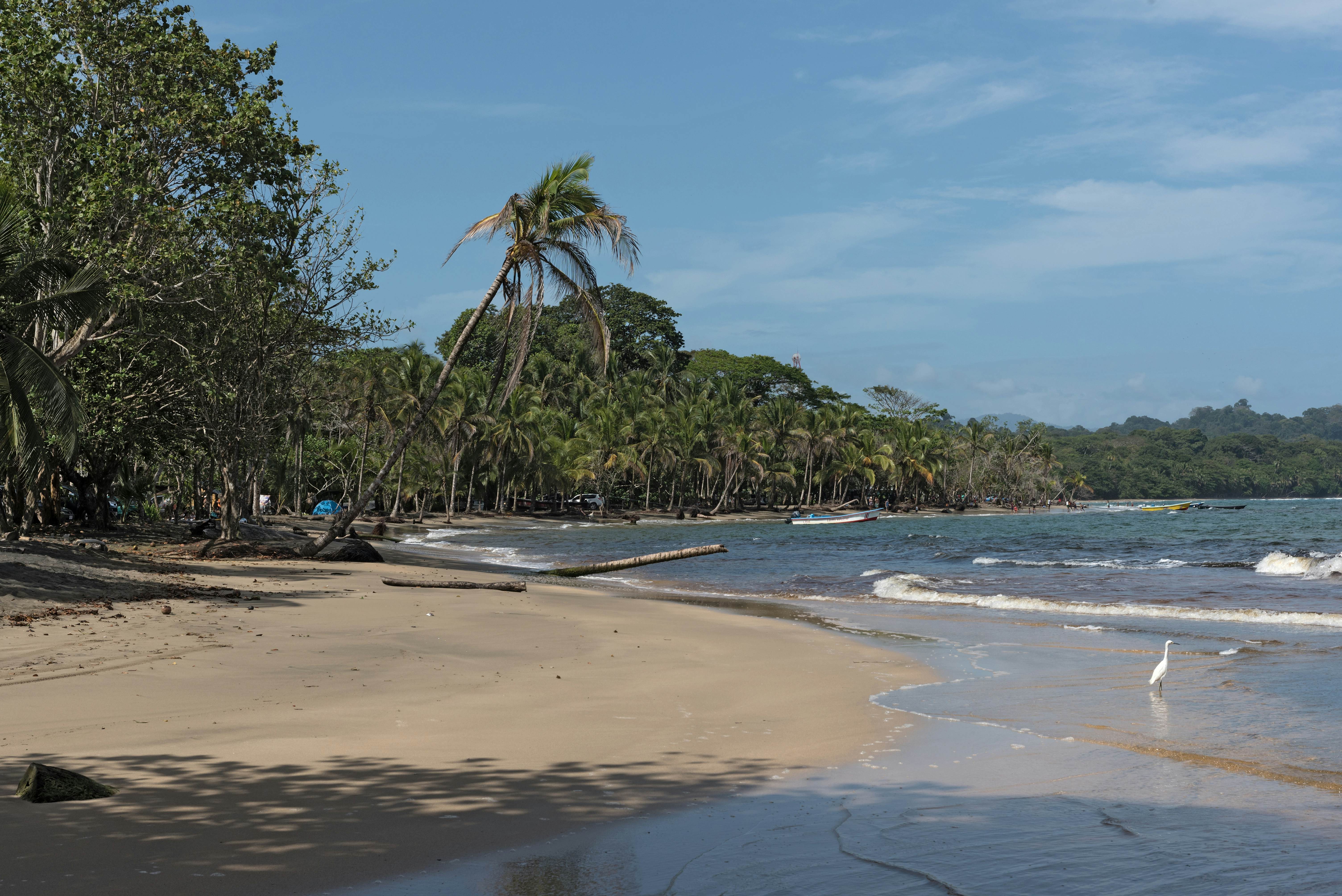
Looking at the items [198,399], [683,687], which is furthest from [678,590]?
[683,687]

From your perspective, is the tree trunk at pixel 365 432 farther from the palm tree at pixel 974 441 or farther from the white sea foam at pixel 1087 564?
the palm tree at pixel 974 441

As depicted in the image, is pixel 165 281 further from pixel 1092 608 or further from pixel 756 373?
pixel 756 373

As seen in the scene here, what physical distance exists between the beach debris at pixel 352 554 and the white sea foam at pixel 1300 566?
23.1 meters

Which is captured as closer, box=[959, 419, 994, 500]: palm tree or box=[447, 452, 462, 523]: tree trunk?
box=[447, 452, 462, 523]: tree trunk

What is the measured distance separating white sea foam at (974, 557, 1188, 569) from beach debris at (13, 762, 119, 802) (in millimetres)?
28093

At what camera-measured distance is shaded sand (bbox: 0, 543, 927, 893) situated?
4293 mm

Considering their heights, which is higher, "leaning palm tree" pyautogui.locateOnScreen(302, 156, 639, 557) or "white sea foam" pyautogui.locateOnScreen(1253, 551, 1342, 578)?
"leaning palm tree" pyautogui.locateOnScreen(302, 156, 639, 557)

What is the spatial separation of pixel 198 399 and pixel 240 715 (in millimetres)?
17759

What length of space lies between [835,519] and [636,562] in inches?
2129

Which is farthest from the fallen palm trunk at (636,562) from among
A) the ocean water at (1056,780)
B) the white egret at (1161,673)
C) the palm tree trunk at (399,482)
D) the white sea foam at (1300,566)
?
the palm tree trunk at (399,482)

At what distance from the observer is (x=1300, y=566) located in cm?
2603

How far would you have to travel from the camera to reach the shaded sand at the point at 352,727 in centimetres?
429

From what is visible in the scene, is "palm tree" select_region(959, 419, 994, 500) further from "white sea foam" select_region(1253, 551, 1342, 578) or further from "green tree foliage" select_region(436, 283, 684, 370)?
"white sea foam" select_region(1253, 551, 1342, 578)

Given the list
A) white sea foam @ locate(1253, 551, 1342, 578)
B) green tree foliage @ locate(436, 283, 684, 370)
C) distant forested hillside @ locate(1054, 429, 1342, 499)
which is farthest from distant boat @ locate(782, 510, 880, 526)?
distant forested hillside @ locate(1054, 429, 1342, 499)
